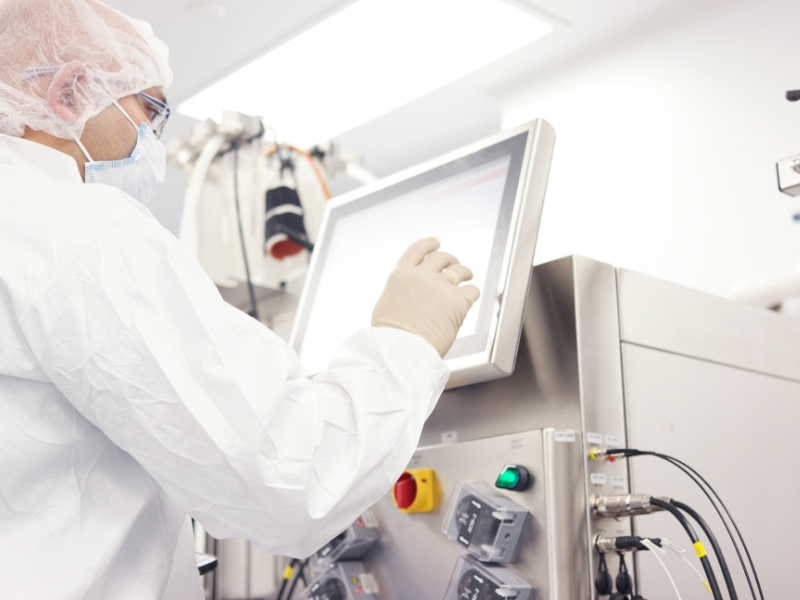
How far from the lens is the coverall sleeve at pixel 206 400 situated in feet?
1.96

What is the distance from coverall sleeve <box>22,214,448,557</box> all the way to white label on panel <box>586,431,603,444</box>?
0.24 metres

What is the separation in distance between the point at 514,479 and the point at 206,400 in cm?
37

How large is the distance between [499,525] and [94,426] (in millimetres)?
419

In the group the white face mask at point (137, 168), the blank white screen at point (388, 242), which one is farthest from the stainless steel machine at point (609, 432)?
the white face mask at point (137, 168)

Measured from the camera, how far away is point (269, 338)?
0.70 meters

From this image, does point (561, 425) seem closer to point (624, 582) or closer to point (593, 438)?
point (593, 438)

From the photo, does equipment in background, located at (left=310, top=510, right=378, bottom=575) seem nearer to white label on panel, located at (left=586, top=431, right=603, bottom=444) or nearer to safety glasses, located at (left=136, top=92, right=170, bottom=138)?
white label on panel, located at (left=586, top=431, right=603, bottom=444)

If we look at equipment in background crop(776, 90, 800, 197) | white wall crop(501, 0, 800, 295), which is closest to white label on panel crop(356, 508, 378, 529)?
equipment in background crop(776, 90, 800, 197)

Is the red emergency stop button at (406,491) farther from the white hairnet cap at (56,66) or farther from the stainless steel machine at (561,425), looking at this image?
the white hairnet cap at (56,66)

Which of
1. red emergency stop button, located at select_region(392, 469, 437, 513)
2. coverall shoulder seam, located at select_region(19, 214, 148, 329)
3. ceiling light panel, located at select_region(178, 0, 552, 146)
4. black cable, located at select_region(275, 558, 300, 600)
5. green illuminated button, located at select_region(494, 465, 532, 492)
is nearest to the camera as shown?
coverall shoulder seam, located at select_region(19, 214, 148, 329)

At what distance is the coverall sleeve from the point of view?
23.5 inches

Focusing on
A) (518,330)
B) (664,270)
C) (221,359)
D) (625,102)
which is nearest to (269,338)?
(221,359)

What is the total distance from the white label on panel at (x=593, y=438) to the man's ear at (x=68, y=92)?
0.66 metres

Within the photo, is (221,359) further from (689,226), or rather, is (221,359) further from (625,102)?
(625,102)
